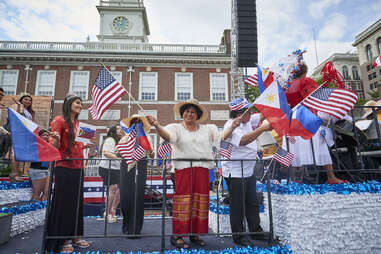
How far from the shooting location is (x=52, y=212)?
2537 mm

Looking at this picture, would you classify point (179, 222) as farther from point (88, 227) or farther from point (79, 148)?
point (88, 227)

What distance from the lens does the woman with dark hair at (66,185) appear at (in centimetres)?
251

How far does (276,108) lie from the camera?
233 centimetres

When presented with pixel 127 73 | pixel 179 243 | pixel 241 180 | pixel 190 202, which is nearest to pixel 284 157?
pixel 241 180

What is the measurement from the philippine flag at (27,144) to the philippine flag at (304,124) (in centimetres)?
241

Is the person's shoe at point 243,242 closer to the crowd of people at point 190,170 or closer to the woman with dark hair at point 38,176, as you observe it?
the crowd of people at point 190,170

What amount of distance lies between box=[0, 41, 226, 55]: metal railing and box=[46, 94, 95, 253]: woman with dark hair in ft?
54.7

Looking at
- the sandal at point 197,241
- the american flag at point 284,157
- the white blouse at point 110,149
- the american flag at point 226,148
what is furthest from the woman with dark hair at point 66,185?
the american flag at point 284,157

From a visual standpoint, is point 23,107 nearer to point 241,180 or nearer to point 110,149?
point 110,149

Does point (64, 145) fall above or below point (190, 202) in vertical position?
above

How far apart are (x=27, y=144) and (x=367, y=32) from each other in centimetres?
5232

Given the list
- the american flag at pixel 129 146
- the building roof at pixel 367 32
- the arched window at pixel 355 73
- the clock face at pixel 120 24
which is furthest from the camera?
the arched window at pixel 355 73

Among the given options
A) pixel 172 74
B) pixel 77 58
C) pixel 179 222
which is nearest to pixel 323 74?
pixel 179 222

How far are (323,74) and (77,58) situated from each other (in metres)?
18.4
